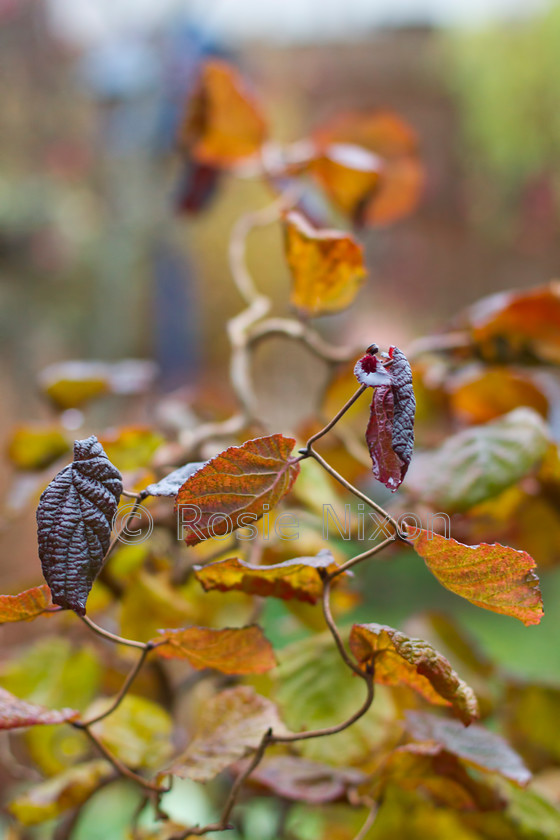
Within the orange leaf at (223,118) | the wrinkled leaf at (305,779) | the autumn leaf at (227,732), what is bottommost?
the wrinkled leaf at (305,779)

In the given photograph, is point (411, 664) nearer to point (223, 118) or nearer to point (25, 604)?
point (25, 604)

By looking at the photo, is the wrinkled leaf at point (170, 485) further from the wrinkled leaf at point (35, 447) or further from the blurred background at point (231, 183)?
the blurred background at point (231, 183)

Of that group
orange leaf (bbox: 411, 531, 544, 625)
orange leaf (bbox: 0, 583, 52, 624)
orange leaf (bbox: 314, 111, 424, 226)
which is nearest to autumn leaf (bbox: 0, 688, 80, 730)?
orange leaf (bbox: 0, 583, 52, 624)

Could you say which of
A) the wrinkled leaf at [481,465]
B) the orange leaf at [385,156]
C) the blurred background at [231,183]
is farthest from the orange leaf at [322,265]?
the blurred background at [231,183]

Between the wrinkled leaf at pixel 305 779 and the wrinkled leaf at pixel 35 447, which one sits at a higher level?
the wrinkled leaf at pixel 35 447

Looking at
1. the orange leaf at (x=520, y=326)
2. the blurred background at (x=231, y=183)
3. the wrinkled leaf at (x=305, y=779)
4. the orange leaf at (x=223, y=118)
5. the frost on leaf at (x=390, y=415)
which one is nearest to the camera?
the frost on leaf at (x=390, y=415)

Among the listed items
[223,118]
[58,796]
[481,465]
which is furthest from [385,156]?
[58,796]

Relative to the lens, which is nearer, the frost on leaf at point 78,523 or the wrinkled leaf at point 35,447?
the frost on leaf at point 78,523
